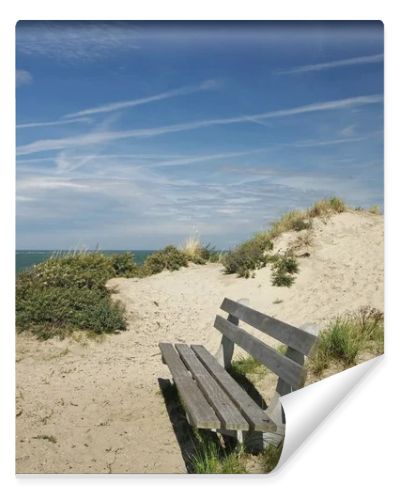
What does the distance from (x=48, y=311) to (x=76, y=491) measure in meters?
2.88

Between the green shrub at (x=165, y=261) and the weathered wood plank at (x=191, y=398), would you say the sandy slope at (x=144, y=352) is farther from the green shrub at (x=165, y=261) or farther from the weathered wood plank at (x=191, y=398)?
the weathered wood plank at (x=191, y=398)

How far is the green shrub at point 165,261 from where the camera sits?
30.6 ft

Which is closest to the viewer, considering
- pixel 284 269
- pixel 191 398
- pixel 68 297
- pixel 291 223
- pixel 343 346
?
pixel 191 398

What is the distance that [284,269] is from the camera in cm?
824

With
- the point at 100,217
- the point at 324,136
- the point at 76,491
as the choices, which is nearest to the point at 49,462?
the point at 76,491

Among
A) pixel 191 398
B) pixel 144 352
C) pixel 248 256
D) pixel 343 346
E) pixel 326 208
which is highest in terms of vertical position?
pixel 326 208

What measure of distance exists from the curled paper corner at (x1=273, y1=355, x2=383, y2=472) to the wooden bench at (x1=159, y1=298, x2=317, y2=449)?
4.3 inches

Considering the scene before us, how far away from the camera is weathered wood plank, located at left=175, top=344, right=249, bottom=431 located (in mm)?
3148

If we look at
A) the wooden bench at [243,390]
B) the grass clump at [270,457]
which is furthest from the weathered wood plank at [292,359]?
the grass clump at [270,457]

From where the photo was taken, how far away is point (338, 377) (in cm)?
448

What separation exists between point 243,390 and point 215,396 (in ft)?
0.81

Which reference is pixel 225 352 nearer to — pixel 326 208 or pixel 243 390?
pixel 243 390

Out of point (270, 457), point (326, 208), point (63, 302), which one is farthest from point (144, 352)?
point (326, 208)
